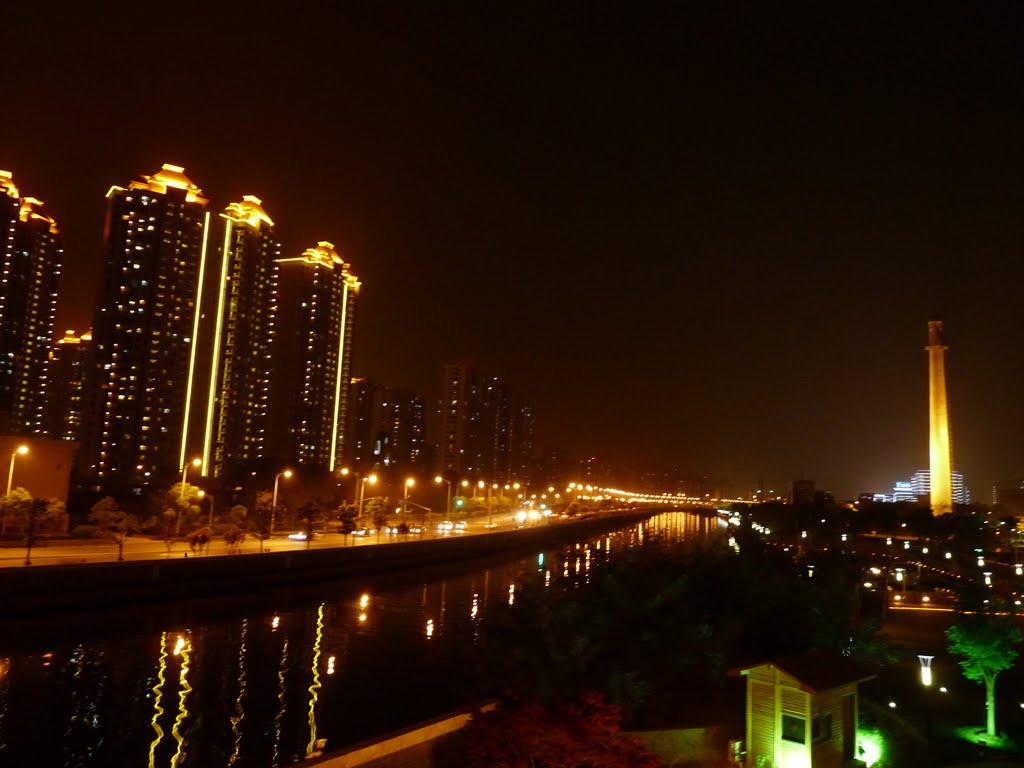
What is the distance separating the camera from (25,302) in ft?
184

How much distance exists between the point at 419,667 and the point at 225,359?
4455 centimetres

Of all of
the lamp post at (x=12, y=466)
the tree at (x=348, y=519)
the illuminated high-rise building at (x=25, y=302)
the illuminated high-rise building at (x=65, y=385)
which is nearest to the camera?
the lamp post at (x=12, y=466)

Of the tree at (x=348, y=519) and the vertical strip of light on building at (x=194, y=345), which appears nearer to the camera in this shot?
the tree at (x=348, y=519)

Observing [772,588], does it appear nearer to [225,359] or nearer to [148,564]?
[148,564]

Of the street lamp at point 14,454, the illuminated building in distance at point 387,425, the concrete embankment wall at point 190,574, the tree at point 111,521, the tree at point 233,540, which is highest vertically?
the illuminated building in distance at point 387,425

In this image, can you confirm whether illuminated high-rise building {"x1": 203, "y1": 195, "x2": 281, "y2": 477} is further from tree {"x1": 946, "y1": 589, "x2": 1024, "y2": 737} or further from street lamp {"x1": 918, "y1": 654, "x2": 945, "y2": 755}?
tree {"x1": 946, "y1": 589, "x2": 1024, "y2": 737}

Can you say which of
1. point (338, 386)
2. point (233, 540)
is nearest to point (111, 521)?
point (233, 540)

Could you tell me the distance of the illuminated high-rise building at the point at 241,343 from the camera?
53469mm

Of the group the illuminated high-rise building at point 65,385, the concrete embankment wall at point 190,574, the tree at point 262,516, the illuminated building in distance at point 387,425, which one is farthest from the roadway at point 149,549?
the illuminated building in distance at point 387,425

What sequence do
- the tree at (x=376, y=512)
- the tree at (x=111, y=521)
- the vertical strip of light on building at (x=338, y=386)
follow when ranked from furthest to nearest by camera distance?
the vertical strip of light on building at (x=338, y=386) → the tree at (x=376, y=512) → the tree at (x=111, y=521)

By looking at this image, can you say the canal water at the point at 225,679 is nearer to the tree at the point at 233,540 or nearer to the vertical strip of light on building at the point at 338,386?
the tree at the point at 233,540

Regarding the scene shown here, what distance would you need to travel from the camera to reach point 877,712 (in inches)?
395

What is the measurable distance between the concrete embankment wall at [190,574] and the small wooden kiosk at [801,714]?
49.3 ft

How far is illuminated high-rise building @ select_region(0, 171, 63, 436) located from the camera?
54.2 m
